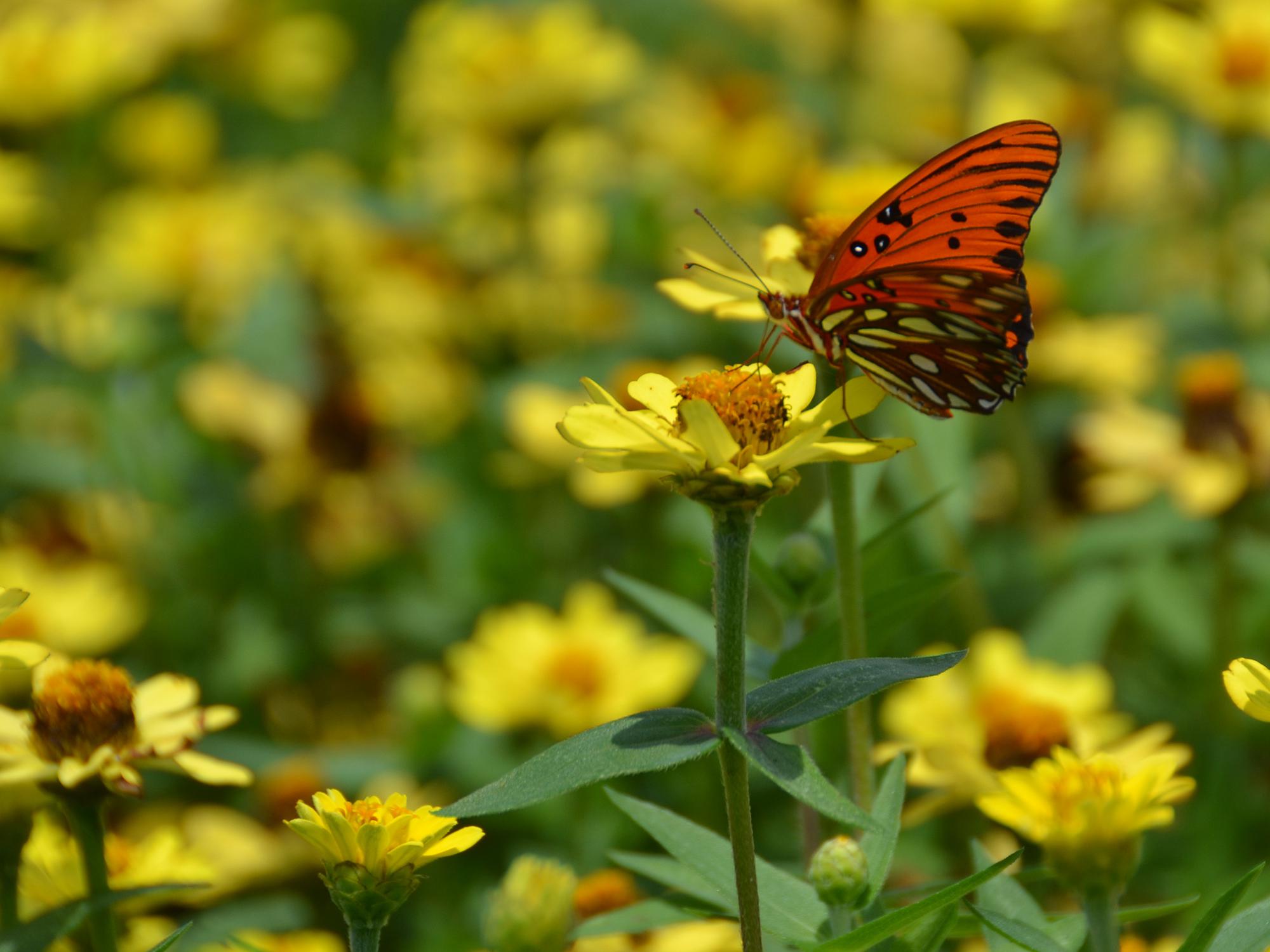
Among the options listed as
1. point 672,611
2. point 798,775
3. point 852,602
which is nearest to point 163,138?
point 672,611

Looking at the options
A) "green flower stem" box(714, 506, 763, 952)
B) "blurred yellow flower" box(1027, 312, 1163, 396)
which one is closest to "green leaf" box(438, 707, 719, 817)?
"green flower stem" box(714, 506, 763, 952)

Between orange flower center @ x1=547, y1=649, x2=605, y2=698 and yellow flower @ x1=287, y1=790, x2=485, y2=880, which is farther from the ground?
yellow flower @ x1=287, y1=790, x2=485, y2=880

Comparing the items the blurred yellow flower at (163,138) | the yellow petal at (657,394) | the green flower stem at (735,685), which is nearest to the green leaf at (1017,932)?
the green flower stem at (735,685)

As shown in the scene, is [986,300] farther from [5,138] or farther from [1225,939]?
[5,138]

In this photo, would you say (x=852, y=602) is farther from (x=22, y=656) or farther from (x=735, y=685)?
(x=22, y=656)

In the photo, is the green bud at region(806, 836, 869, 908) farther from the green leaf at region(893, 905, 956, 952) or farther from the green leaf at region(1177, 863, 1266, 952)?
the green leaf at region(1177, 863, 1266, 952)
